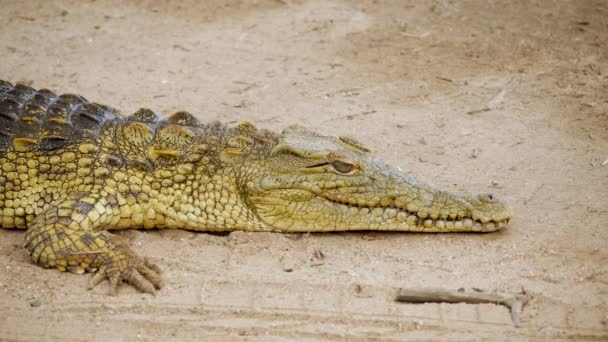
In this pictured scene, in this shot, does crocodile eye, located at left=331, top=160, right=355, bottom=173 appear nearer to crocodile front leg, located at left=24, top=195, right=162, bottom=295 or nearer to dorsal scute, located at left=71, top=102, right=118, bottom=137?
crocodile front leg, located at left=24, top=195, right=162, bottom=295

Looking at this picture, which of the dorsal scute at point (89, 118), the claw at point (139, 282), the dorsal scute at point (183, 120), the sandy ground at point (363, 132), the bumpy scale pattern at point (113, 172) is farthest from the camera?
the dorsal scute at point (183, 120)

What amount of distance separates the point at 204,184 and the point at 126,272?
0.94m

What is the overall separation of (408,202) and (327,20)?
523 cm

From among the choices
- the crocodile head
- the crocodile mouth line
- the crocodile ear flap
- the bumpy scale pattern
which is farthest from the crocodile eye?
the bumpy scale pattern

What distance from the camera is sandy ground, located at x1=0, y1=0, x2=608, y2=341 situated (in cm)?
439

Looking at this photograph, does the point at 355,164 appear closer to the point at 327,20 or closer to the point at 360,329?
the point at 360,329

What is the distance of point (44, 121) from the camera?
5.40 meters

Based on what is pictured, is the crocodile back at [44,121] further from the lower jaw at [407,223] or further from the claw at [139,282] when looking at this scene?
the lower jaw at [407,223]

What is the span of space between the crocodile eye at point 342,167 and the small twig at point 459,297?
1135 mm

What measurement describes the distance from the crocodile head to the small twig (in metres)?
0.81

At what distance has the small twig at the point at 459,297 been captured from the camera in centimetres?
443

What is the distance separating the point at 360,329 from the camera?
14.0 feet

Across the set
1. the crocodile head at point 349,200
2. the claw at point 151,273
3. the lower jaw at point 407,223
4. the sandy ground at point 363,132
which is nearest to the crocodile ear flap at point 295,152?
the crocodile head at point 349,200

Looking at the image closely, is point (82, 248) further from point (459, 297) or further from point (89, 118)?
point (459, 297)
